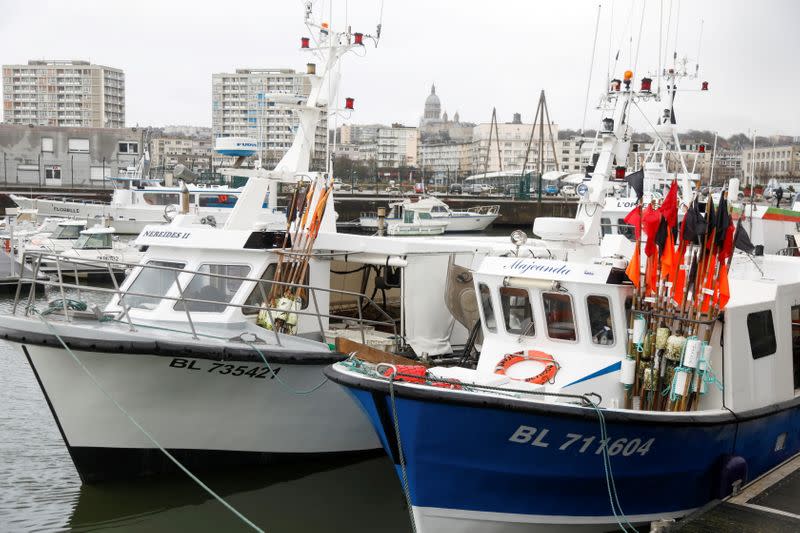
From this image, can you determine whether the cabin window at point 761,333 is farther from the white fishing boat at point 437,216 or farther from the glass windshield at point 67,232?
the white fishing boat at point 437,216

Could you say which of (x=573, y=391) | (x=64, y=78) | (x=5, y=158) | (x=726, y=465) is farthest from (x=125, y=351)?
(x=64, y=78)

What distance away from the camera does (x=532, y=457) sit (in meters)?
8.59

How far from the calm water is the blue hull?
237 centimetres

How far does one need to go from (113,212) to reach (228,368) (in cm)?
3255

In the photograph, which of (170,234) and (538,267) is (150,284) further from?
(538,267)

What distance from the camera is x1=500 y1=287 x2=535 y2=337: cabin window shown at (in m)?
9.97

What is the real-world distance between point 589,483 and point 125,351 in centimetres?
540

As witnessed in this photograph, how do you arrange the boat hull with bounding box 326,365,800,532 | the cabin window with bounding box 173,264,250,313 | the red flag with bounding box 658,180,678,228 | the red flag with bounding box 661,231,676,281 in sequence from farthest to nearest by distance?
1. the cabin window with bounding box 173,264,250,313
2. the red flag with bounding box 658,180,678,228
3. the red flag with bounding box 661,231,676,281
4. the boat hull with bounding box 326,365,800,532

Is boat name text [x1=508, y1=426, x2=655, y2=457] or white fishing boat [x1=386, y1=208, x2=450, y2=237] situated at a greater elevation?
boat name text [x1=508, y1=426, x2=655, y2=457]

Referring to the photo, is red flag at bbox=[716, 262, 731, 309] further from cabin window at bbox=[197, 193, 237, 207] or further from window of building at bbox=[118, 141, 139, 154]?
window of building at bbox=[118, 141, 139, 154]

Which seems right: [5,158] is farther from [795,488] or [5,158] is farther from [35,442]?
[795,488]

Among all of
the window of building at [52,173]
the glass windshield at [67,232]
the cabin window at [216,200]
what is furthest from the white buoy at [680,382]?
the window of building at [52,173]

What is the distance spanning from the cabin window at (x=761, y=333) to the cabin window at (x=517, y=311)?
236cm

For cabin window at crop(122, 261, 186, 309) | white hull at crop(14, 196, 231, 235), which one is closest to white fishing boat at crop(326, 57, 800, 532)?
cabin window at crop(122, 261, 186, 309)
